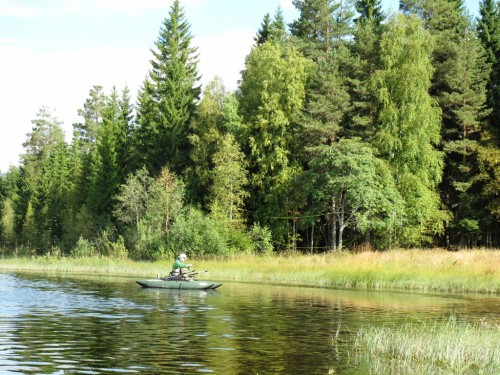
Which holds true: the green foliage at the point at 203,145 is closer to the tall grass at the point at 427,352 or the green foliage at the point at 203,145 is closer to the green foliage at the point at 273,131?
the green foliage at the point at 273,131

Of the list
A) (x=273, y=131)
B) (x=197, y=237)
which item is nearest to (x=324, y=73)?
(x=273, y=131)

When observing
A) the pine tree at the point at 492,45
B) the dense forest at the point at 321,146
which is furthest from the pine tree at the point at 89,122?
the pine tree at the point at 492,45

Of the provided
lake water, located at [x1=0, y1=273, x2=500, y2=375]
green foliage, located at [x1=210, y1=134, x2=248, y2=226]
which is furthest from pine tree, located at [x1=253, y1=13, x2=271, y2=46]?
lake water, located at [x1=0, y1=273, x2=500, y2=375]

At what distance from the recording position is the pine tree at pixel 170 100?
65.4 m

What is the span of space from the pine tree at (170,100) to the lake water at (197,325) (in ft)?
104

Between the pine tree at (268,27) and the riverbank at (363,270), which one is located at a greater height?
the pine tree at (268,27)

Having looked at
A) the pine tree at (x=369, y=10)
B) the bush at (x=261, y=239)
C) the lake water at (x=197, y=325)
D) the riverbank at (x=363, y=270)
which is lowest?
the lake water at (x=197, y=325)

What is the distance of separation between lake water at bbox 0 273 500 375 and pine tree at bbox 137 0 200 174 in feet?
104

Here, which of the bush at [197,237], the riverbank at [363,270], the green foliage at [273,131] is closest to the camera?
the riverbank at [363,270]

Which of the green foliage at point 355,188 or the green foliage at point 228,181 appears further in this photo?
the green foliage at point 228,181

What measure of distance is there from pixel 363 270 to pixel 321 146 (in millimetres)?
18458

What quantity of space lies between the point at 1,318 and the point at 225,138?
1488 inches

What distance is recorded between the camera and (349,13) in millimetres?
71500

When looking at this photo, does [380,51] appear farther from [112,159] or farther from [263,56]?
[112,159]
